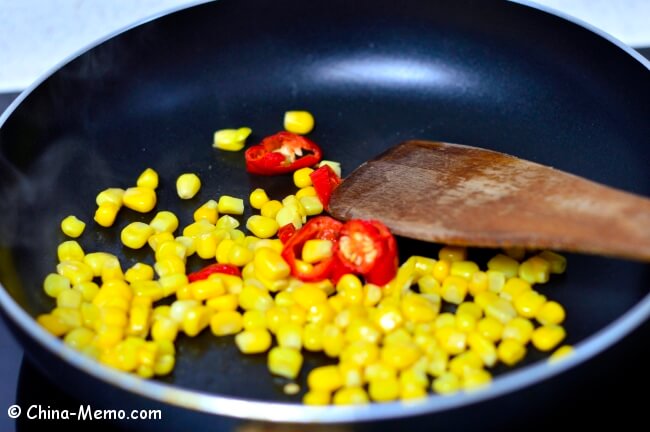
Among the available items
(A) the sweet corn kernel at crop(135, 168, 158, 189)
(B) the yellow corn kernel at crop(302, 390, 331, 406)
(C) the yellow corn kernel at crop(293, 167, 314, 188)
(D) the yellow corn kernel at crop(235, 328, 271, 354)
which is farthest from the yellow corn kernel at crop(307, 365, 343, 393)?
(A) the sweet corn kernel at crop(135, 168, 158, 189)

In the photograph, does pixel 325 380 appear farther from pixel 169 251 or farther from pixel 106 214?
pixel 106 214

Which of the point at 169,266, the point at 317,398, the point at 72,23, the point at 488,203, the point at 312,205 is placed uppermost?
the point at 72,23

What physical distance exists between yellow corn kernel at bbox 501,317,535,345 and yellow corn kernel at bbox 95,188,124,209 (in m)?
0.89

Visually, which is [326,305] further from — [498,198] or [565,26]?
[565,26]

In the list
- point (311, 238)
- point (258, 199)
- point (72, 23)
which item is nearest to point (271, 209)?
point (258, 199)

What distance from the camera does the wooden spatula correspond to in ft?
4.50

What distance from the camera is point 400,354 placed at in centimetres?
148

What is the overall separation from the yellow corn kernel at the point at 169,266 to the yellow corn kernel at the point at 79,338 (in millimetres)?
205

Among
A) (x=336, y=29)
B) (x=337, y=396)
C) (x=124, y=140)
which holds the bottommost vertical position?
(x=337, y=396)

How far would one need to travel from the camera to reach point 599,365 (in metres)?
1.24

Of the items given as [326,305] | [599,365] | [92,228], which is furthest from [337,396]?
[92,228]

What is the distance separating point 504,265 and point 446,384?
0.35m

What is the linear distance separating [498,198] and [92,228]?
0.89m

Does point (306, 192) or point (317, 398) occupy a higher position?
point (306, 192)
